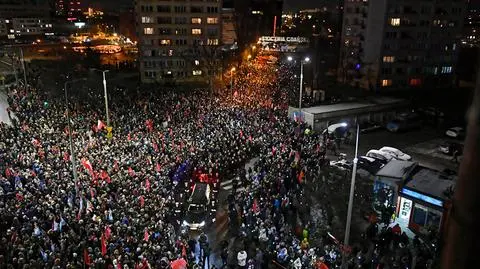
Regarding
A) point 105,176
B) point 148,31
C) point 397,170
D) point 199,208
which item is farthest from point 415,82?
point 105,176

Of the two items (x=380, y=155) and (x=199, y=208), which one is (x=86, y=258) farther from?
(x=380, y=155)

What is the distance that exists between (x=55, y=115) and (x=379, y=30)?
41.1m

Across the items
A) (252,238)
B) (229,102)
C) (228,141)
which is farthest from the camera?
(229,102)

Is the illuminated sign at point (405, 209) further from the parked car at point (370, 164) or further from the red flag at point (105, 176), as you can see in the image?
the red flag at point (105, 176)

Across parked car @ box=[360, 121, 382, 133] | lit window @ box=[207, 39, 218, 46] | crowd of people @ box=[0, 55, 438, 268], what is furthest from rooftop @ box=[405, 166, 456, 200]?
lit window @ box=[207, 39, 218, 46]

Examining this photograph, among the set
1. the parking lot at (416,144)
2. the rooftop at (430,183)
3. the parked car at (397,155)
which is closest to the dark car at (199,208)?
the rooftop at (430,183)

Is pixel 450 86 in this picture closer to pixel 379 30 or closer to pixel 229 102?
pixel 379 30

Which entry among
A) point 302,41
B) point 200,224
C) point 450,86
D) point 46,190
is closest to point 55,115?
point 46,190

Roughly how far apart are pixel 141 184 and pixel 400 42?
45.3 metres

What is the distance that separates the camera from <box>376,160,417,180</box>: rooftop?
17873 millimetres

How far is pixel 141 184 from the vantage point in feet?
57.1

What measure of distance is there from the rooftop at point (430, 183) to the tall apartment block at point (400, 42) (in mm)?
35986

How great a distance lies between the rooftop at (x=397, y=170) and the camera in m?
17.9

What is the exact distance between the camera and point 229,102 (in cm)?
3491
